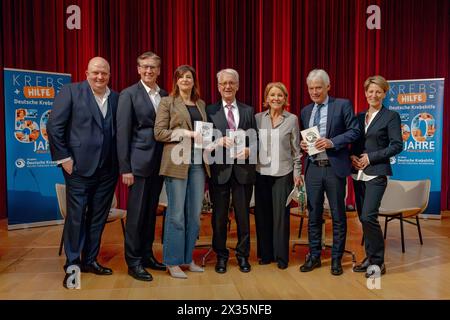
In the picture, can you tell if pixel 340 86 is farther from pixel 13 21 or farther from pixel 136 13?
pixel 13 21

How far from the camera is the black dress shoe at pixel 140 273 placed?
9.31 feet

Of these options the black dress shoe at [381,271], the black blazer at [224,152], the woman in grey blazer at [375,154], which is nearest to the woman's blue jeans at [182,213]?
the black blazer at [224,152]

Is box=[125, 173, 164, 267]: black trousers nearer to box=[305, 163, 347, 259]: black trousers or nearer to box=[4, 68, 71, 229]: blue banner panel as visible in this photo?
box=[305, 163, 347, 259]: black trousers

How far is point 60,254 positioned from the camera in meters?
3.58

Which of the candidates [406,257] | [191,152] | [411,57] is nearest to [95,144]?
[191,152]

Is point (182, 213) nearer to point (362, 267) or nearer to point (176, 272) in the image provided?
point (176, 272)

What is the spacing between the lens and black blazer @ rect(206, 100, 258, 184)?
292 cm

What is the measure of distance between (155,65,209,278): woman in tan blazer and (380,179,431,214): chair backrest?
77.4 inches

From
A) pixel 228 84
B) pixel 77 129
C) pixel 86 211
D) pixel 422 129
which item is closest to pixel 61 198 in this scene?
pixel 86 211

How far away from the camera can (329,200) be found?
2.96 metres

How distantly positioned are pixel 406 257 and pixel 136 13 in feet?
14.1

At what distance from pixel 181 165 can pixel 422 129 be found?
3.59m

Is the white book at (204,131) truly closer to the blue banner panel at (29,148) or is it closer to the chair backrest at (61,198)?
the chair backrest at (61,198)
